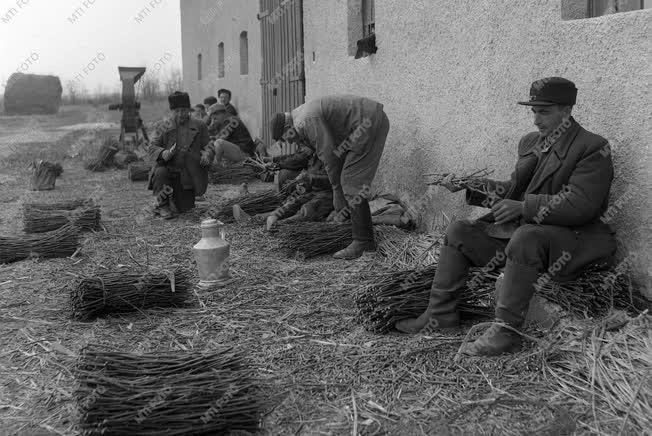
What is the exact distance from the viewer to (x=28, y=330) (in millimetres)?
4289

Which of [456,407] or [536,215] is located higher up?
[536,215]

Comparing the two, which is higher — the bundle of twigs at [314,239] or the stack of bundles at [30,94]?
the stack of bundles at [30,94]

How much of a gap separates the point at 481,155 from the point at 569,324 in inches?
85.8

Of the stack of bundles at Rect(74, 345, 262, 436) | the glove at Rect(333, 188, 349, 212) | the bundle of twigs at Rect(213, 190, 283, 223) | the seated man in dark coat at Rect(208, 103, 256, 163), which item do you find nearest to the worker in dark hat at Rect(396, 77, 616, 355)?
the stack of bundles at Rect(74, 345, 262, 436)

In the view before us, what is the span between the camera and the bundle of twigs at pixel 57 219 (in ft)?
23.1

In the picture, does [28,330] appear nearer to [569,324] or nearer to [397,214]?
[569,324]

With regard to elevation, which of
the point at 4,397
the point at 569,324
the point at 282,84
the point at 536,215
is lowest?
the point at 4,397

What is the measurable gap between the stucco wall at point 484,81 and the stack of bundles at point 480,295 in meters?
0.20

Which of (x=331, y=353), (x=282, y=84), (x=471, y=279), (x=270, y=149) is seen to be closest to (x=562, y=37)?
(x=471, y=279)

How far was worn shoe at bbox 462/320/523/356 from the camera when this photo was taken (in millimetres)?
3469

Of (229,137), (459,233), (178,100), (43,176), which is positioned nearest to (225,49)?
(229,137)

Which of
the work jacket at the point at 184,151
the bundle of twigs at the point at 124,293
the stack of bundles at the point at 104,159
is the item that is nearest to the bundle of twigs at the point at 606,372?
the bundle of twigs at the point at 124,293

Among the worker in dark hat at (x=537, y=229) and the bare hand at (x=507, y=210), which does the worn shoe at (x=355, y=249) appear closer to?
the worker in dark hat at (x=537, y=229)

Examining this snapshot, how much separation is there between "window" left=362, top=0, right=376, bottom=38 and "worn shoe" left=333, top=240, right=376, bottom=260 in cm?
283
